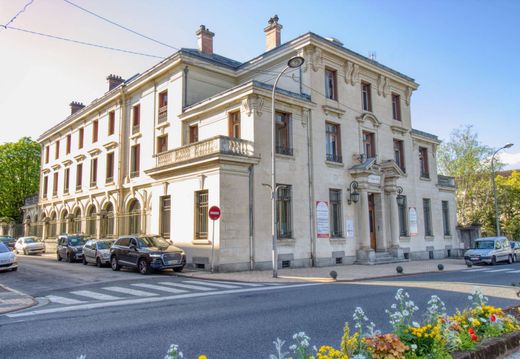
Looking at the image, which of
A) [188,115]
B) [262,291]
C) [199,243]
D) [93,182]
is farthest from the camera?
[93,182]

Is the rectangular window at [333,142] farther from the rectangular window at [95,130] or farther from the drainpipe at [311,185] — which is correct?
the rectangular window at [95,130]

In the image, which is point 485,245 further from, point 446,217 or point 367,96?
point 367,96

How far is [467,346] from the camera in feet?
14.3

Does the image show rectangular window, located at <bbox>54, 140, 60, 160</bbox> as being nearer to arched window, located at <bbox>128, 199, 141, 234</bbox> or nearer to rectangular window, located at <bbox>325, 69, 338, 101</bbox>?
arched window, located at <bbox>128, 199, 141, 234</bbox>

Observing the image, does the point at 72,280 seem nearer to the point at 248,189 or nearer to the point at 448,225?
the point at 248,189

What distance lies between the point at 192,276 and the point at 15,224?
42980 mm

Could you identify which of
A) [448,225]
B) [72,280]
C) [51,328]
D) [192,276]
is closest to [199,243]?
[192,276]

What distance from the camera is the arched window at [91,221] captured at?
30.0 m

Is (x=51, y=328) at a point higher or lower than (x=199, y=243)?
lower

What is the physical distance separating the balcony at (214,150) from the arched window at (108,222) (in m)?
10.1

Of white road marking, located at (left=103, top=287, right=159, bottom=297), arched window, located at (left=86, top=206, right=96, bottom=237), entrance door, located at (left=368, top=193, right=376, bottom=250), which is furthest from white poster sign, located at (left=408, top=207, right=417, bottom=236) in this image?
arched window, located at (left=86, top=206, right=96, bottom=237)

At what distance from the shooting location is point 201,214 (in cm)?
1892

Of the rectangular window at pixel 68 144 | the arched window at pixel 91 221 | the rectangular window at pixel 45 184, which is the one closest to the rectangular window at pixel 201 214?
the arched window at pixel 91 221

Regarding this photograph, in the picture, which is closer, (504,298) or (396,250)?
(504,298)
